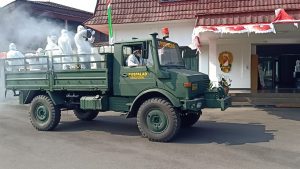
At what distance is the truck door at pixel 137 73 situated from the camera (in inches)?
308

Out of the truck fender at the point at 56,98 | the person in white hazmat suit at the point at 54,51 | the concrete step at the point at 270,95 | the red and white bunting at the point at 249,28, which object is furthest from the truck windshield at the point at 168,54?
the concrete step at the point at 270,95

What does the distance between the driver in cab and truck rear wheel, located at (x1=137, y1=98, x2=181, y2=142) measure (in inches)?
37.0

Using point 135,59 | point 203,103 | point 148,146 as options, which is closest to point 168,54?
point 135,59

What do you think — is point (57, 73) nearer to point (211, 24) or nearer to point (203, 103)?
point (203, 103)

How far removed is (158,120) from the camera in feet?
25.2

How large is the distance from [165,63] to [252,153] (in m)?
2.87

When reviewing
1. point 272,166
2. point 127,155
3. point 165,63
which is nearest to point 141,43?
point 165,63

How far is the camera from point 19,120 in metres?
10.9

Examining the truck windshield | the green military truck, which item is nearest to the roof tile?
the truck windshield

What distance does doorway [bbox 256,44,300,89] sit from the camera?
17688 millimetres

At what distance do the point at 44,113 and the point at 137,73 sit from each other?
3039 millimetres

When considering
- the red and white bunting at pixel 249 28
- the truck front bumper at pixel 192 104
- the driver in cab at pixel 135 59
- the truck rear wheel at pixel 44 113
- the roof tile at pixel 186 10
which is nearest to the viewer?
the truck front bumper at pixel 192 104

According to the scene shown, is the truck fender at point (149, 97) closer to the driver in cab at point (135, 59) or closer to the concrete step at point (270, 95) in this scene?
the driver in cab at point (135, 59)

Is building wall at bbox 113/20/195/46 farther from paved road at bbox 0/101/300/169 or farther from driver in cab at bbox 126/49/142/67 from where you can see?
driver in cab at bbox 126/49/142/67
